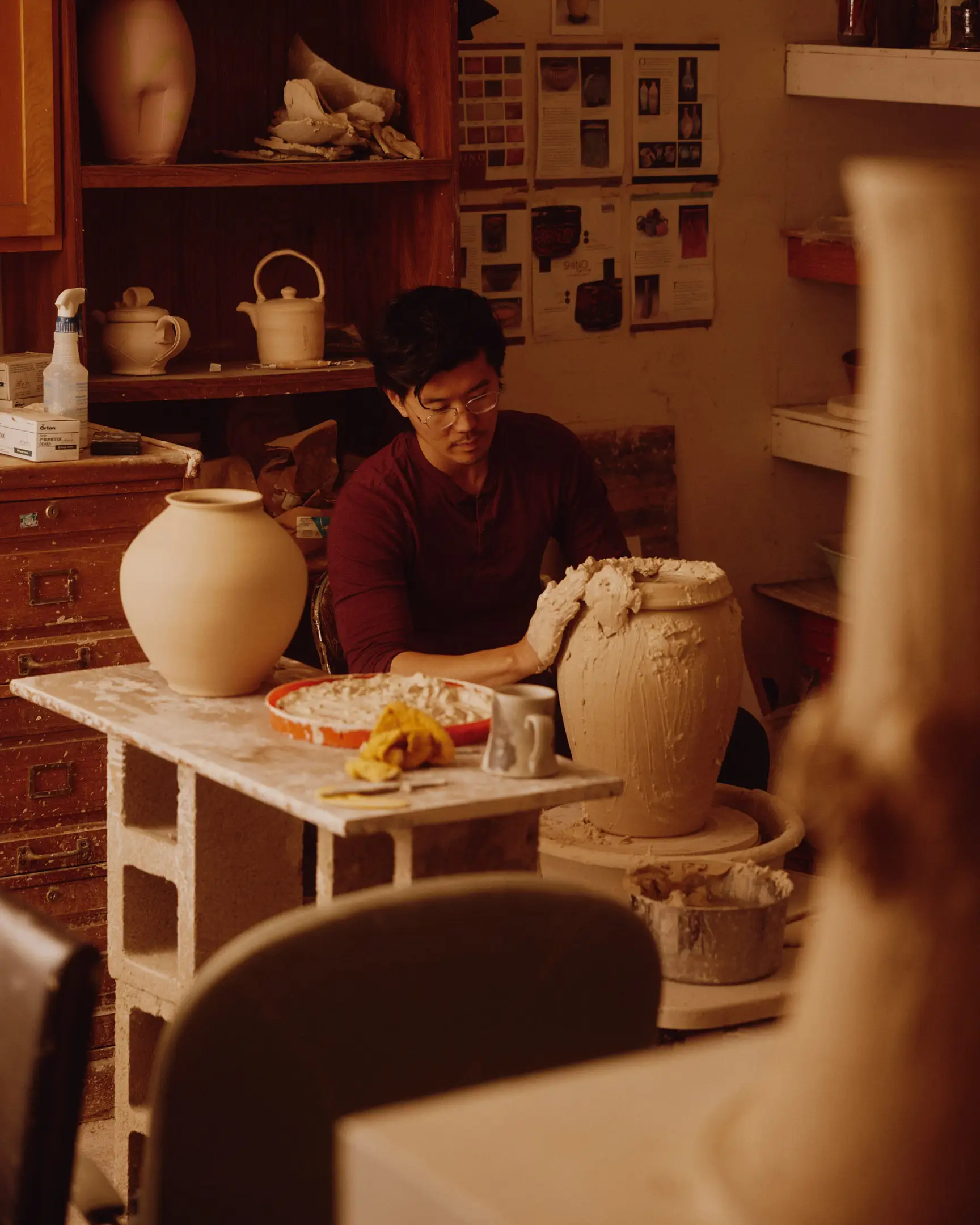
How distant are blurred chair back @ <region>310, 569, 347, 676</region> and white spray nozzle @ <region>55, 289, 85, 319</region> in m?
0.69

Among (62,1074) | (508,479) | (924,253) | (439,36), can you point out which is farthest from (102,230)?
(924,253)

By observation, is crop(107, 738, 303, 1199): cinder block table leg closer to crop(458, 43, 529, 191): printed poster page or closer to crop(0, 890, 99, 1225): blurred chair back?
crop(0, 890, 99, 1225): blurred chair back

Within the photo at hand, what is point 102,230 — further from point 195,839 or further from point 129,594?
point 195,839

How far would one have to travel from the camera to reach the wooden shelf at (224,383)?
3346mm

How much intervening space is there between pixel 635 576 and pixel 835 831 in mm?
1927

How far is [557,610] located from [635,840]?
14.1 inches

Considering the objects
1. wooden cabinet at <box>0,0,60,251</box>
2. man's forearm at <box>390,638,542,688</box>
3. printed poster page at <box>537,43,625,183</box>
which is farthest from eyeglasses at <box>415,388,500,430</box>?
printed poster page at <box>537,43,625,183</box>

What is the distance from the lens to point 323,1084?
1.34 meters

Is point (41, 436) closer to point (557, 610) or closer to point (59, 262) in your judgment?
point (59, 262)

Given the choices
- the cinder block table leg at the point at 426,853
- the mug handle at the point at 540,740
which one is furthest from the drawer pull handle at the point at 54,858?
the mug handle at the point at 540,740

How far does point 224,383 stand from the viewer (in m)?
3.45

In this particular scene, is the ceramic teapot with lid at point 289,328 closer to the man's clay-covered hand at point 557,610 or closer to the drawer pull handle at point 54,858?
the drawer pull handle at point 54,858

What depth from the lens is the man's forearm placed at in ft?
9.18

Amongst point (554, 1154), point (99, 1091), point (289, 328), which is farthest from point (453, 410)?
point (554, 1154)
